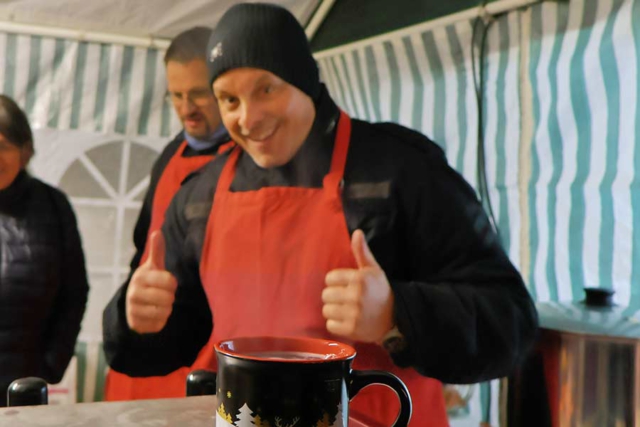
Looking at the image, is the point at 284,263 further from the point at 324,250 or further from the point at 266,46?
the point at 266,46

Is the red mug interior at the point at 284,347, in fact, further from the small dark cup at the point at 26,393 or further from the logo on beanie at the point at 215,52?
the logo on beanie at the point at 215,52

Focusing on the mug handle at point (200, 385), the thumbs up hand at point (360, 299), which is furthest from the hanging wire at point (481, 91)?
the mug handle at point (200, 385)

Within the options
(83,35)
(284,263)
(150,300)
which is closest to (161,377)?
(150,300)

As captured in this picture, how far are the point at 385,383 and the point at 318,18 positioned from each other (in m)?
0.61

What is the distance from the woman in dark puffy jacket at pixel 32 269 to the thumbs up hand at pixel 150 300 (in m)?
0.22

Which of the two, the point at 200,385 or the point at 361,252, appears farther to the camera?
the point at 361,252

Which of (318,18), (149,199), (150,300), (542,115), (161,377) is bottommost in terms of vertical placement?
(161,377)

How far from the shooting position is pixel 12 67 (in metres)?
0.95

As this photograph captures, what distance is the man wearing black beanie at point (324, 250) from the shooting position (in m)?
0.68

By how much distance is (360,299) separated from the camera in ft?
2.19

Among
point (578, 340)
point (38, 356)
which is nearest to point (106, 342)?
point (38, 356)

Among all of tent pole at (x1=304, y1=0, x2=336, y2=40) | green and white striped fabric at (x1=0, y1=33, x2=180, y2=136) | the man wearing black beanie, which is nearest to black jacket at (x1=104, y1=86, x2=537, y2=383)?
the man wearing black beanie

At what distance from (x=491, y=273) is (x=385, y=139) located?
0.62ft

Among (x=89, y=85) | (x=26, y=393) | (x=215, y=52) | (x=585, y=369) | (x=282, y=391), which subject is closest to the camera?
(x=282, y=391)
